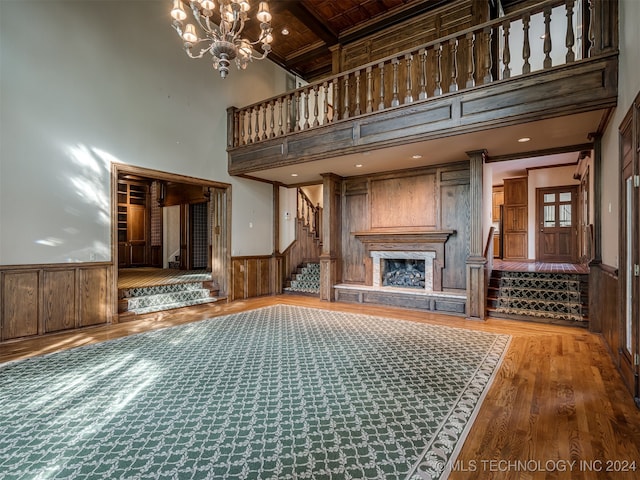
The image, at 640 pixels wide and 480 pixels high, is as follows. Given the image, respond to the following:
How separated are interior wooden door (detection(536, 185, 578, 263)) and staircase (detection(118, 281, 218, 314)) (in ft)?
28.1

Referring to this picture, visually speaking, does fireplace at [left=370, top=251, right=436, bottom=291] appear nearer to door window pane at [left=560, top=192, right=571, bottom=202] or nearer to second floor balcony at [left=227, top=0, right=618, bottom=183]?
second floor balcony at [left=227, top=0, right=618, bottom=183]

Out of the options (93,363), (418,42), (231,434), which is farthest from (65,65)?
(418,42)

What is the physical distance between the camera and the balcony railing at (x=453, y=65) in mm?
3740

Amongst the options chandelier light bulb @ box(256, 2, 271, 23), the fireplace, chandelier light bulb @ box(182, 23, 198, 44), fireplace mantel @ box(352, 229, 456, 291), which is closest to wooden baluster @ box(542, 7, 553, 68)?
fireplace mantel @ box(352, 229, 456, 291)

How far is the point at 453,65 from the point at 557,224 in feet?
22.0

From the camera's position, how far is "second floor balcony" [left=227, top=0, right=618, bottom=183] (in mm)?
3578

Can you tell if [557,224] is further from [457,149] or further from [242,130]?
[242,130]

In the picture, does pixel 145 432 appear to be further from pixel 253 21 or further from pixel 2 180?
pixel 253 21

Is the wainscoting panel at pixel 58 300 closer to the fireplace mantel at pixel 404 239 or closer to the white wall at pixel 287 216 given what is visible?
the white wall at pixel 287 216

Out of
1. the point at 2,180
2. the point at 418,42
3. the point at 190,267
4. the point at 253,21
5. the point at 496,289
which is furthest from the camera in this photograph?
the point at 190,267

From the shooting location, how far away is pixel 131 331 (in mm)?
4590

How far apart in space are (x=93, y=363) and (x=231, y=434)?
7.03 feet

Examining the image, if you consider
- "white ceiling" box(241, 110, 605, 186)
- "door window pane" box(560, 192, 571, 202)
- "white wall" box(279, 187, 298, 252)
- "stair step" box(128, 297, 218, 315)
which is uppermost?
"white ceiling" box(241, 110, 605, 186)

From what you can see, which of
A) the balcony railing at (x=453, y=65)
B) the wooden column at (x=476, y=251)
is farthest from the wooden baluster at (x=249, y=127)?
the wooden column at (x=476, y=251)
